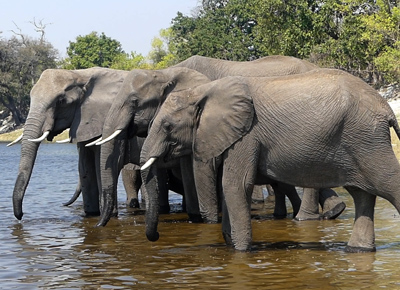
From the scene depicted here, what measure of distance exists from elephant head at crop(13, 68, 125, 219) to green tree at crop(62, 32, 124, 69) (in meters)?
74.2

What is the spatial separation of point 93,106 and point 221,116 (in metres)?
4.12

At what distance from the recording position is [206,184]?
10430 millimetres

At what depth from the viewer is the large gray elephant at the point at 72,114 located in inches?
481

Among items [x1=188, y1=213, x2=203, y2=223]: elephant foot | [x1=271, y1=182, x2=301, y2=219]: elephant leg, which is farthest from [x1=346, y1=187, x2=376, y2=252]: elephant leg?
[x1=188, y1=213, x2=203, y2=223]: elephant foot

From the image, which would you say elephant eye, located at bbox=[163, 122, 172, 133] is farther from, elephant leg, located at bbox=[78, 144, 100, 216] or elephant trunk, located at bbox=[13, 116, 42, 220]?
elephant leg, located at bbox=[78, 144, 100, 216]

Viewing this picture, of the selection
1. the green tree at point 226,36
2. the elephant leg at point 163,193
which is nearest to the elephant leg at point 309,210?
the elephant leg at point 163,193

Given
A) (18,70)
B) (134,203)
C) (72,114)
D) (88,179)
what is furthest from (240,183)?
(18,70)

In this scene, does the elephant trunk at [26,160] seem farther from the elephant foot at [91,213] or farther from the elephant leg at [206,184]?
the elephant leg at [206,184]

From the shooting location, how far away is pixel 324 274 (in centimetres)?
805

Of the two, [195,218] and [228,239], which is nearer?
[228,239]

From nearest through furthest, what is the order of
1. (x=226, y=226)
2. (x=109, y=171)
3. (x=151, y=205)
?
(x=151, y=205) < (x=226, y=226) < (x=109, y=171)

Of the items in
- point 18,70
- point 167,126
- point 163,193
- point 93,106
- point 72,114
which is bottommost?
point 163,193

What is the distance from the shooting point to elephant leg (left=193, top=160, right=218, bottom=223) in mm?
10305

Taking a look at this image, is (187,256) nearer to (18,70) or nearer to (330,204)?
(330,204)
